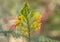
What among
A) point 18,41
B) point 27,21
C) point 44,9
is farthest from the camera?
point 44,9

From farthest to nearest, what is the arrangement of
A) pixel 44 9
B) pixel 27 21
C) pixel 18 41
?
pixel 44 9, pixel 18 41, pixel 27 21

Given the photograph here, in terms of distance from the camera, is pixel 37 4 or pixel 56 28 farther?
pixel 37 4

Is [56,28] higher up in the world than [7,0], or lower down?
lower down

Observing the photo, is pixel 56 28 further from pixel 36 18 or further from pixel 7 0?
pixel 36 18

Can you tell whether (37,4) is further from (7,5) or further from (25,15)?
(25,15)

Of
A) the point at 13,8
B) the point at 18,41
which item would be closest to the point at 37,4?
the point at 13,8

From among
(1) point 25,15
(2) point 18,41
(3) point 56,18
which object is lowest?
(2) point 18,41

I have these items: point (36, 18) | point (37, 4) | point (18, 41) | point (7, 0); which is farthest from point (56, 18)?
point (36, 18)
